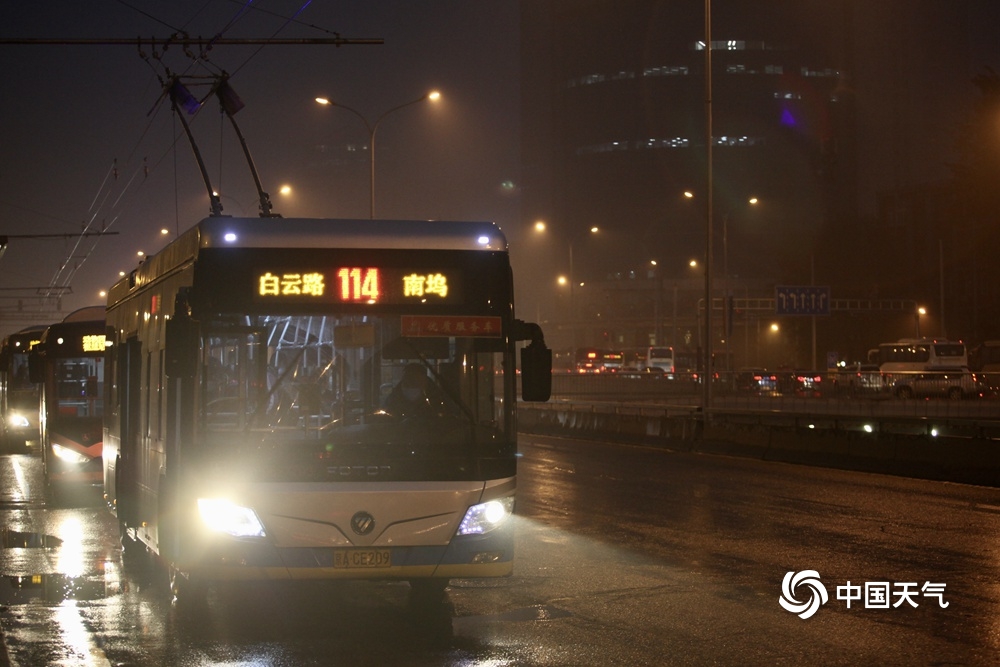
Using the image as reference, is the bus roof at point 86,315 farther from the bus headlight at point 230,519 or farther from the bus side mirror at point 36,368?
the bus headlight at point 230,519

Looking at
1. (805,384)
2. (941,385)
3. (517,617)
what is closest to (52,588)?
(517,617)

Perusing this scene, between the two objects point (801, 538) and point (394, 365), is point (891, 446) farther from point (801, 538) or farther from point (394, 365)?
point (394, 365)

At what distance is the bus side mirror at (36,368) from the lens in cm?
2055

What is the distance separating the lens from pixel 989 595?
965 centimetres

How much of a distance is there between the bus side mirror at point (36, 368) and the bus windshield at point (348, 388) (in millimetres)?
13344

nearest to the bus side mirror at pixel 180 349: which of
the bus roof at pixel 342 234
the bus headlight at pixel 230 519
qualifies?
the bus roof at pixel 342 234

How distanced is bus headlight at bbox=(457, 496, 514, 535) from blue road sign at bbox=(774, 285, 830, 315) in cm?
4128

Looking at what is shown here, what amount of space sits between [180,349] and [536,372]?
2.27m

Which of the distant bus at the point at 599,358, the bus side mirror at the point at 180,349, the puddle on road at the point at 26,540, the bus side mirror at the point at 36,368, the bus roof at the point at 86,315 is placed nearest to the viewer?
the bus side mirror at the point at 180,349

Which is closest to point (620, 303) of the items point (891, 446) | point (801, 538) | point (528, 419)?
point (528, 419)

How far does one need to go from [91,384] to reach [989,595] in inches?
582

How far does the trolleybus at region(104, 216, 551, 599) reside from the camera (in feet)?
26.7

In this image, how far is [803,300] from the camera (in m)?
48.6

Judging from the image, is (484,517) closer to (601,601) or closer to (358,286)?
(601,601)
